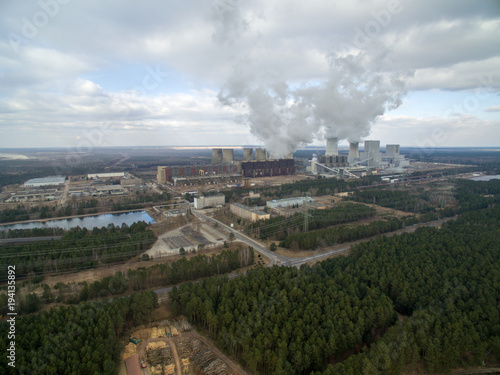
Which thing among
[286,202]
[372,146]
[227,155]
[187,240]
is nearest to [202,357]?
[187,240]

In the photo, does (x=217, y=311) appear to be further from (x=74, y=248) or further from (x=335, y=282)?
(x=74, y=248)

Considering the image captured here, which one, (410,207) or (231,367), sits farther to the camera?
(410,207)

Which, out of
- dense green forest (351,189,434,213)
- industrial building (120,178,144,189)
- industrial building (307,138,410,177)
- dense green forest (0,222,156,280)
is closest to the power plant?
industrial building (120,178,144,189)

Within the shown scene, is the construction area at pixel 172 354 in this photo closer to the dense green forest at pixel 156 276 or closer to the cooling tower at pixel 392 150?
the dense green forest at pixel 156 276

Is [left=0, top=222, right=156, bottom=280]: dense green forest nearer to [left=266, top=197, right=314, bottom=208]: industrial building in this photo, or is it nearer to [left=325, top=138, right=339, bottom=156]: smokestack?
[left=266, top=197, right=314, bottom=208]: industrial building

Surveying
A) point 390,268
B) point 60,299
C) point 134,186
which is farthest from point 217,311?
point 134,186

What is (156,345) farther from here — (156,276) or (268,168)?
(268,168)

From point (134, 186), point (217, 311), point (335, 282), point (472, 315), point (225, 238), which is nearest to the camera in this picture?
point (472, 315)
